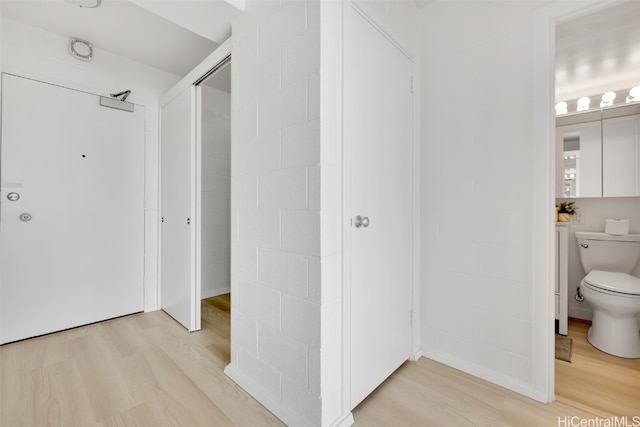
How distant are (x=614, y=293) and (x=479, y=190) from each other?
1.24 m

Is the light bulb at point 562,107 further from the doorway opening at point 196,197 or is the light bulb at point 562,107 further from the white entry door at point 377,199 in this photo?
the doorway opening at point 196,197

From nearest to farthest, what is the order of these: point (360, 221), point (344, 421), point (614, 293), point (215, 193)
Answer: point (344, 421)
point (360, 221)
point (614, 293)
point (215, 193)

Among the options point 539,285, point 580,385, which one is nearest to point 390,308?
point 539,285

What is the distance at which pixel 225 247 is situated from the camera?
3.39 m

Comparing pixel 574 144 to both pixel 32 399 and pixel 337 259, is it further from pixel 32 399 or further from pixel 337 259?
pixel 32 399

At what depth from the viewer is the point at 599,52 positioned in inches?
81.8

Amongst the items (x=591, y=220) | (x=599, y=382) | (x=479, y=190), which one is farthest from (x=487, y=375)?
(x=591, y=220)

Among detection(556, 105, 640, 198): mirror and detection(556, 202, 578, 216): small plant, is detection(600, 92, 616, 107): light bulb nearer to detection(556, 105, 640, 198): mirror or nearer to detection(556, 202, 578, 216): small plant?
detection(556, 105, 640, 198): mirror

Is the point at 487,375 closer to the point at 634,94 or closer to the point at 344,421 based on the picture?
the point at 344,421

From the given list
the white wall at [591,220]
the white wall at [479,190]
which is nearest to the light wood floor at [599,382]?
the white wall at [479,190]

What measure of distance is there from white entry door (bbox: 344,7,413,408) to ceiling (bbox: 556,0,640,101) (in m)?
1.07

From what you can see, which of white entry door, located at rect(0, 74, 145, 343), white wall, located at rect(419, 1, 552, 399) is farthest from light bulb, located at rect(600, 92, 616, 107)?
white entry door, located at rect(0, 74, 145, 343)

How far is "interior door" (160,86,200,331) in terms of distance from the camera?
221cm

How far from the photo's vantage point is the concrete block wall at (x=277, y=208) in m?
1.18
